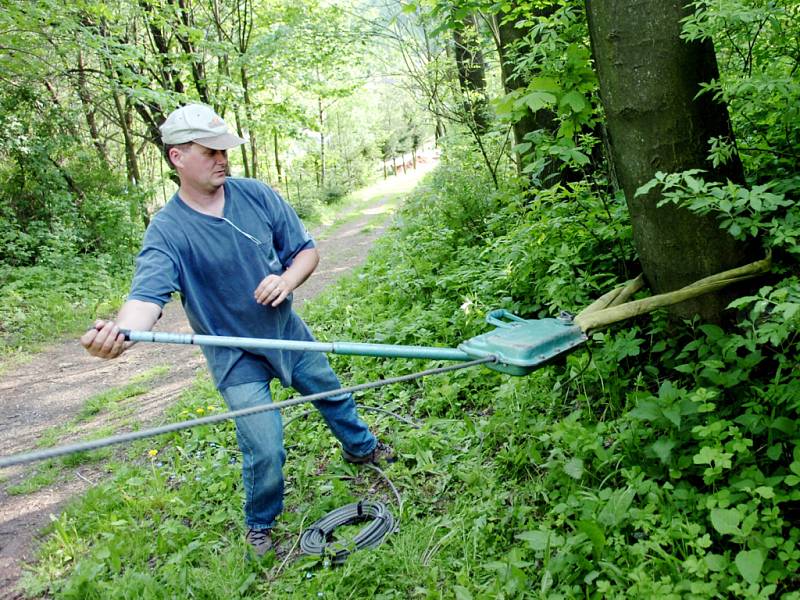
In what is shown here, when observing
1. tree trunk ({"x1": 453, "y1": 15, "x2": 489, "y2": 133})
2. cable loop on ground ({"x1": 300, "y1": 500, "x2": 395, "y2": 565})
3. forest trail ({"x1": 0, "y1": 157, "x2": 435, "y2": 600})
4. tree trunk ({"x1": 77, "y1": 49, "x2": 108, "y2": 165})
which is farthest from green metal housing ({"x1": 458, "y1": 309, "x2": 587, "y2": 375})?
tree trunk ({"x1": 77, "y1": 49, "x2": 108, "y2": 165})

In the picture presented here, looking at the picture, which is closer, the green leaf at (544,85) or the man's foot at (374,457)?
the green leaf at (544,85)

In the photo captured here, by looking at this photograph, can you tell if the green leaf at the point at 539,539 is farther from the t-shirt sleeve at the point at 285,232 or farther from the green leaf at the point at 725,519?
the t-shirt sleeve at the point at 285,232

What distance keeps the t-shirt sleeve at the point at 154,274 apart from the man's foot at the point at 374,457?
5.45 ft

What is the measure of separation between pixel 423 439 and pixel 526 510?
1.13 metres

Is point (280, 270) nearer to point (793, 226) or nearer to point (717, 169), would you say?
point (717, 169)

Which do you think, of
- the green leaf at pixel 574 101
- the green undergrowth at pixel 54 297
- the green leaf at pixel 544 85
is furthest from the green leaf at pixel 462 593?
the green undergrowth at pixel 54 297

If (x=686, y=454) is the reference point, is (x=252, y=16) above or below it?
above

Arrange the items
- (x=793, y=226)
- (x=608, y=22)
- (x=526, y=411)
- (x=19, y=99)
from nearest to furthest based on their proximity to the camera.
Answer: (x=793, y=226)
(x=608, y=22)
(x=526, y=411)
(x=19, y=99)

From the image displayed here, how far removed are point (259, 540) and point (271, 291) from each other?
1437mm

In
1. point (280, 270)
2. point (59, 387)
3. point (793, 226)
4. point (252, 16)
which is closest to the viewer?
point (793, 226)

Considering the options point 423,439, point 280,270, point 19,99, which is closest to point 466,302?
point 423,439

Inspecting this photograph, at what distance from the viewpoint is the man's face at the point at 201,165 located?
2961 millimetres

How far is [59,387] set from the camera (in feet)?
24.0

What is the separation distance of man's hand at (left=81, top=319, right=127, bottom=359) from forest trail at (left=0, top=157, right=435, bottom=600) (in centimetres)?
208
